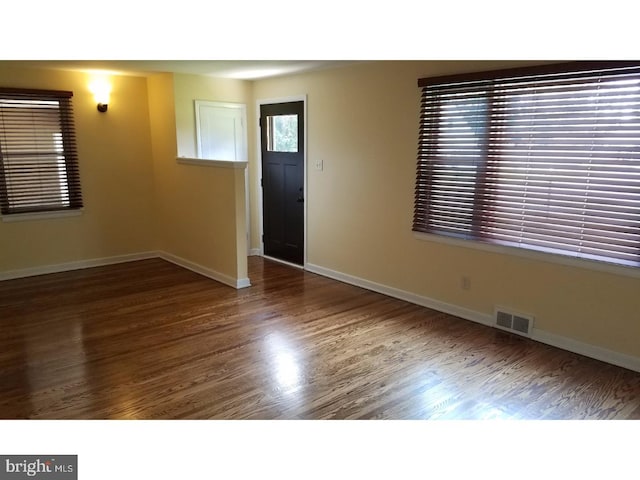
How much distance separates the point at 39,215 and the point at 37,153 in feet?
2.22

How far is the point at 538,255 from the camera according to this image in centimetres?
346

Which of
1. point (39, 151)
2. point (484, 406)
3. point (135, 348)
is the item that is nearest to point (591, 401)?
point (484, 406)

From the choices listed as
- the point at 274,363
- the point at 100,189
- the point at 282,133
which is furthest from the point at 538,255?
the point at 100,189

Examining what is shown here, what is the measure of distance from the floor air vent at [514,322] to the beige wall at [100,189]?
14.3 feet

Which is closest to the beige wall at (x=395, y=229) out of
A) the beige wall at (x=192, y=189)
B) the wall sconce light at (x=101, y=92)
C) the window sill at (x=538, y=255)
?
the window sill at (x=538, y=255)

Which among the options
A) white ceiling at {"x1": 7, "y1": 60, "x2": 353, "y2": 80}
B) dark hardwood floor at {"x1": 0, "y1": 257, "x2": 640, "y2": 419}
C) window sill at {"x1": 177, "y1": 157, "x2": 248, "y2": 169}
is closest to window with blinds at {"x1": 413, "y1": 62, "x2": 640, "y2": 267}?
dark hardwood floor at {"x1": 0, "y1": 257, "x2": 640, "y2": 419}

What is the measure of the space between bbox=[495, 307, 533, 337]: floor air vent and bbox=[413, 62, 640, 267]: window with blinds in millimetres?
559

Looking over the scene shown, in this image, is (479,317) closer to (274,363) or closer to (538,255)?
(538,255)

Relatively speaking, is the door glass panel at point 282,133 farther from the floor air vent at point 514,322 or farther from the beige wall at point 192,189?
the floor air vent at point 514,322

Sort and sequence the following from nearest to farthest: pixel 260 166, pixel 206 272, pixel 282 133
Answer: pixel 206 272
pixel 282 133
pixel 260 166

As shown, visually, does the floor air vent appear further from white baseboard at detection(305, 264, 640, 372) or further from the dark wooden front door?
the dark wooden front door

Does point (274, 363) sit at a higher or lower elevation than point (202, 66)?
lower

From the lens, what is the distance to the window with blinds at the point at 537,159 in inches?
118
